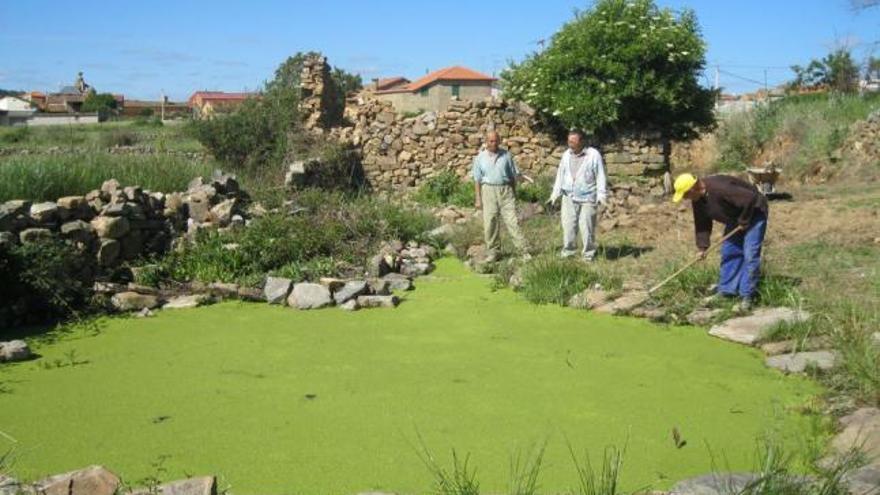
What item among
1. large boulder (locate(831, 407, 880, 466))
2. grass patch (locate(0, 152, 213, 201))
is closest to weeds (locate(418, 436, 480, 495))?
large boulder (locate(831, 407, 880, 466))

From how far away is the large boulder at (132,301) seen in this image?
7582 millimetres

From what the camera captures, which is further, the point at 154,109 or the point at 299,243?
the point at 154,109

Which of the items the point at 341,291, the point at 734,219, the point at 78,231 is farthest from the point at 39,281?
the point at 734,219

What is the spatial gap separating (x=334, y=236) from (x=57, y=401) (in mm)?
4639

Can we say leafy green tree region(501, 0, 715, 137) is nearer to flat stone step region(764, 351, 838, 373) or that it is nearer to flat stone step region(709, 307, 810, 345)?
flat stone step region(709, 307, 810, 345)

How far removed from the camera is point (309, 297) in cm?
780

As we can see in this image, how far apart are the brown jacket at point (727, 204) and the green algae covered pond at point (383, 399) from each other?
0.98 m

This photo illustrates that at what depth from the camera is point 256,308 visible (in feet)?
25.5

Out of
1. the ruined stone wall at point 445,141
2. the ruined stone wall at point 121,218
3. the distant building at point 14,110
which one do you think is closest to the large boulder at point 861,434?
the ruined stone wall at point 121,218

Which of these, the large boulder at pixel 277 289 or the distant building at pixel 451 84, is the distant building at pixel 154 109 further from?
the large boulder at pixel 277 289

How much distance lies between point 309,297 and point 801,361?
14.3 feet

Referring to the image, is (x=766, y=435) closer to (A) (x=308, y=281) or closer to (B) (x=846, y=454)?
(B) (x=846, y=454)

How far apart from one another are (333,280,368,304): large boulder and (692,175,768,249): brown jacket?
10.5 feet

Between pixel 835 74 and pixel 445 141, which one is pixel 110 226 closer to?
pixel 445 141
